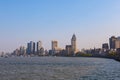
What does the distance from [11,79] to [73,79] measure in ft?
35.6

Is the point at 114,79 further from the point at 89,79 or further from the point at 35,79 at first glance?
the point at 35,79

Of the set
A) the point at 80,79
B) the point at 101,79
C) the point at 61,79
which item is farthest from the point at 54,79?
the point at 101,79

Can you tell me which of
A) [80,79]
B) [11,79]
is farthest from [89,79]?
[11,79]

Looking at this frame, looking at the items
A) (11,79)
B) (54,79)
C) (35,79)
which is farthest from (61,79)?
(11,79)

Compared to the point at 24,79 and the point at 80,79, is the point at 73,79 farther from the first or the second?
the point at 24,79

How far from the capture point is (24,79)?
5219cm

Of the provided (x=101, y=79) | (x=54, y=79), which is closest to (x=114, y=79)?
(x=101, y=79)

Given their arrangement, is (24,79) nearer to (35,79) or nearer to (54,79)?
(35,79)

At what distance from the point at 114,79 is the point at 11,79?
18.6 meters

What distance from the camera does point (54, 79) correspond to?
2093 inches

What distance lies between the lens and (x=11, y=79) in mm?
52469

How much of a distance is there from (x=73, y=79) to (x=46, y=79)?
4787 mm

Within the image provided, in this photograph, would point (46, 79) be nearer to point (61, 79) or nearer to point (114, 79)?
point (61, 79)

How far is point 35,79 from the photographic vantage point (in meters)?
52.6
